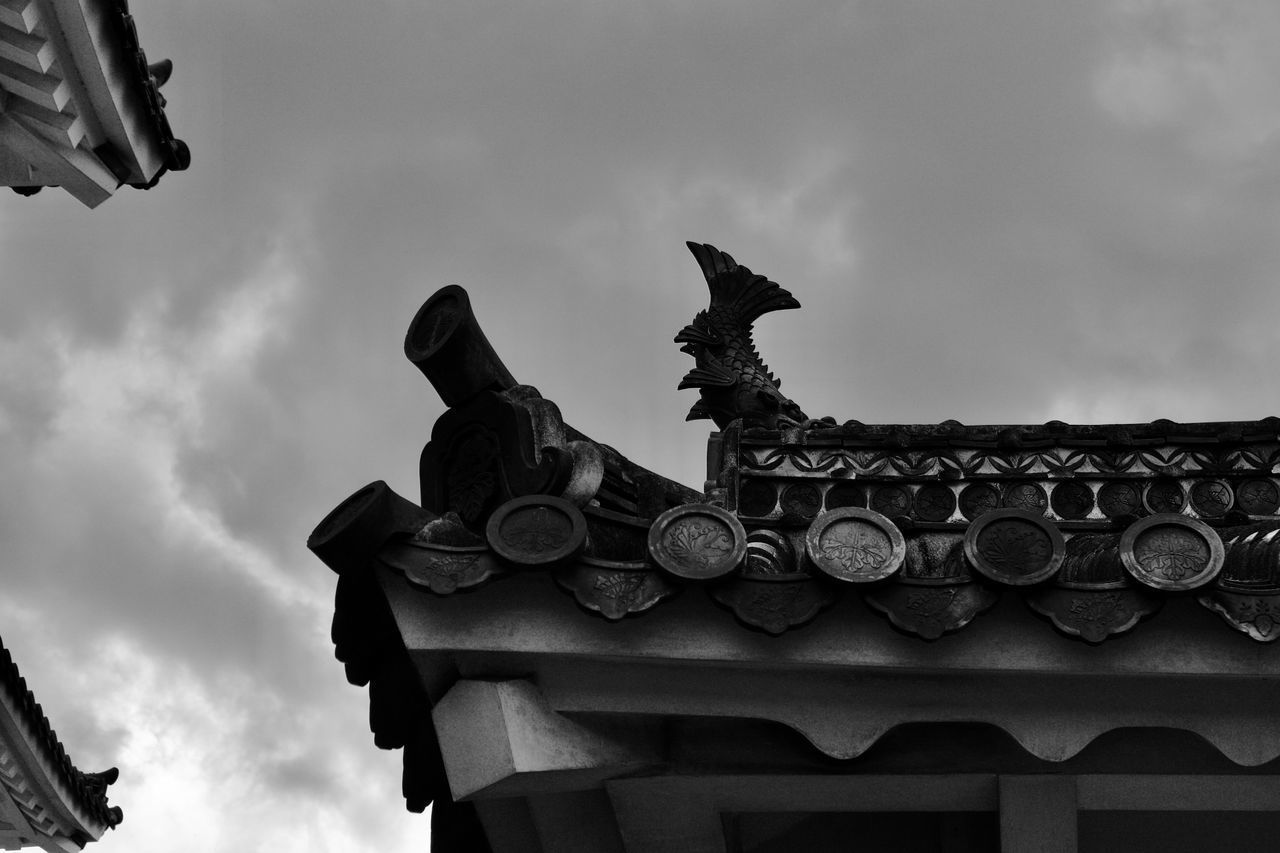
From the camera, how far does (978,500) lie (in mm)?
5781

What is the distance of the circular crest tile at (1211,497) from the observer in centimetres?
550

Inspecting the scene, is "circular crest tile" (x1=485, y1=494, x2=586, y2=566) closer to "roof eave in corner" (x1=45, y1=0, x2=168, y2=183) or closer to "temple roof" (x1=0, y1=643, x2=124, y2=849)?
"roof eave in corner" (x1=45, y1=0, x2=168, y2=183)

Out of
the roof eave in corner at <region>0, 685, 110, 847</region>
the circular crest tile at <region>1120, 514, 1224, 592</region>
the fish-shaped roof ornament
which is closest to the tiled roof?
the fish-shaped roof ornament

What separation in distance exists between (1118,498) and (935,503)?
685 millimetres

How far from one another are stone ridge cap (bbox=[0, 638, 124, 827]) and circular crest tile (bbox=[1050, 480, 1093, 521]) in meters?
9.38

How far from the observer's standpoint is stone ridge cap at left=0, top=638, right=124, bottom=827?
1264cm

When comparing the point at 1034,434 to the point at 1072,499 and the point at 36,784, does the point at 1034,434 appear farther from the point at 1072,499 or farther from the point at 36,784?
the point at 36,784

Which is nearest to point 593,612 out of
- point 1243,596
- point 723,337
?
point 1243,596

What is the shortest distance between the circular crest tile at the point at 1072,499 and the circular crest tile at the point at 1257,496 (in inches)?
21.0

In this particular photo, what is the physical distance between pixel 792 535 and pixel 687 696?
0.86 m

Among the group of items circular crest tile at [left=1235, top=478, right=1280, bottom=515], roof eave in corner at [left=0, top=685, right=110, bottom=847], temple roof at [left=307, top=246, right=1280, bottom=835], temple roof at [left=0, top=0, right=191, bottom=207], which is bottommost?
temple roof at [left=307, top=246, right=1280, bottom=835]

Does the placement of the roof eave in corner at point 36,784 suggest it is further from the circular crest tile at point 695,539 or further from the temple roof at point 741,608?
the circular crest tile at point 695,539

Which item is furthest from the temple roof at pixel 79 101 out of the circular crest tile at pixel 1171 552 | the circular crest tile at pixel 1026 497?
the circular crest tile at pixel 1171 552

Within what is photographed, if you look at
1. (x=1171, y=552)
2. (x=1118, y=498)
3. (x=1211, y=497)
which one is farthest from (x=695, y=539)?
(x=1211, y=497)
